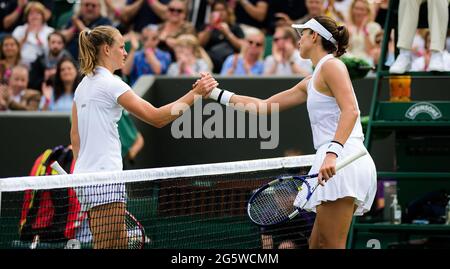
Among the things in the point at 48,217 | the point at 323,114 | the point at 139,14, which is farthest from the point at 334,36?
the point at 139,14

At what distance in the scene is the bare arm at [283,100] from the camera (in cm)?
735

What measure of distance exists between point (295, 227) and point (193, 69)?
455 cm

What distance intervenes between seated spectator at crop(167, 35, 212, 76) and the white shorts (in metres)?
6.39

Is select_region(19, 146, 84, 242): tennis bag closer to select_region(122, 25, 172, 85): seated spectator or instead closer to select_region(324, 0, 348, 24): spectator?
select_region(122, 25, 172, 85): seated spectator

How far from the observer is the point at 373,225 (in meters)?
8.75

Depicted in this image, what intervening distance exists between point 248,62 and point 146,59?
1282 mm

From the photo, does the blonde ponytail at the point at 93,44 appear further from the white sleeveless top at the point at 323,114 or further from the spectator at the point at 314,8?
the spectator at the point at 314,8

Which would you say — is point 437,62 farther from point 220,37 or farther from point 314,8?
point 220,37

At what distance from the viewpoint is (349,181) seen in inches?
264

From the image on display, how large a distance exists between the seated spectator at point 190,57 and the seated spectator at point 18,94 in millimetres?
1755

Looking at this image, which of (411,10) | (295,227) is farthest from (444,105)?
(295,227)

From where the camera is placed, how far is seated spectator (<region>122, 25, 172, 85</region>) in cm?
1347

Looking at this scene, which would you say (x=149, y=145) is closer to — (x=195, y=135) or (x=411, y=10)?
(x=195, y=135)

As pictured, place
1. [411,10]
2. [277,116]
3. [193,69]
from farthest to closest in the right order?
[193,69] < [277,116] < [411,10]
